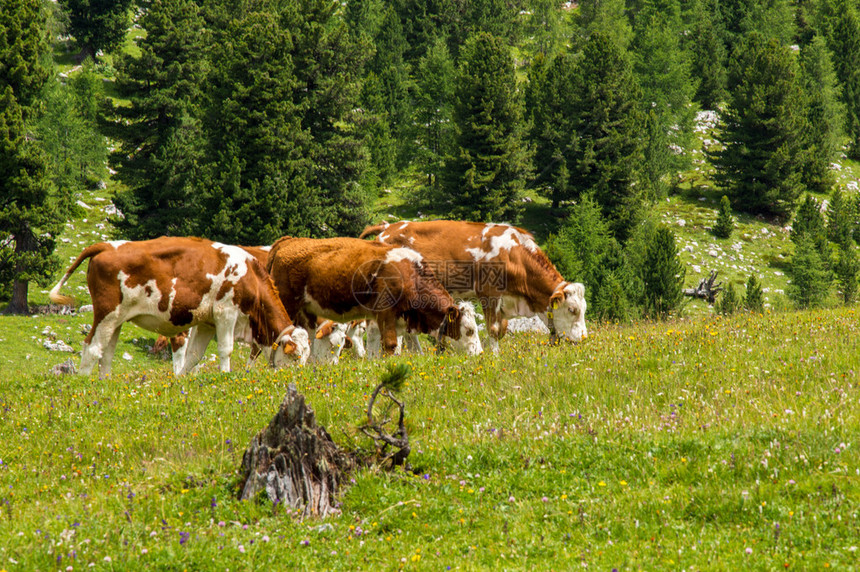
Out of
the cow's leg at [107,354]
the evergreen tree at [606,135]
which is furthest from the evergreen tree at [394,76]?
the cow's leg at [107,354]

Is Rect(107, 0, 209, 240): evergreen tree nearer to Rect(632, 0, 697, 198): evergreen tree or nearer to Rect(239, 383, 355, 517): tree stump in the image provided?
Rect(239, 383, 355, 517): tree stump

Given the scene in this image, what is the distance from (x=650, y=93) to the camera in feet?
282

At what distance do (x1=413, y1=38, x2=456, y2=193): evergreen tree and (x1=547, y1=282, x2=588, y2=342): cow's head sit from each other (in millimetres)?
55311

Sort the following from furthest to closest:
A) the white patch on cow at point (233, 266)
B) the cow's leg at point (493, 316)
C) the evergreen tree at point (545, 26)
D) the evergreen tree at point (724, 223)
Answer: the evergreen tree at point (545, 26) < the evergreen tree at point (724, 223) < the cow's leg at point (493, 316) < the white patch on cow at point (233, 266)

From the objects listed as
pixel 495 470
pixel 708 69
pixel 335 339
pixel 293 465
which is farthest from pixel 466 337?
pixel 708 69

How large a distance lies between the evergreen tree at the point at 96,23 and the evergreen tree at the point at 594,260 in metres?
58.0

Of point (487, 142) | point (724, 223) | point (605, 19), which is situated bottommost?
point (724, 223)

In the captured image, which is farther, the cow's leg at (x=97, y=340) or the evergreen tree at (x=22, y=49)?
the evergreen tree at (x=22, y=49)

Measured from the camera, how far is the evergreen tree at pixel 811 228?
188ft

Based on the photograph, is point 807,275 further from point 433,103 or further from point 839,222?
point 433,103

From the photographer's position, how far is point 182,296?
562 inches

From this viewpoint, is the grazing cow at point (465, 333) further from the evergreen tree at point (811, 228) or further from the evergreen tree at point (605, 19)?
the evergreen tree at point (605, 19)

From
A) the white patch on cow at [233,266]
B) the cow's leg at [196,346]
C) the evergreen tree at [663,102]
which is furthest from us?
the evergreen tree at [663,102]

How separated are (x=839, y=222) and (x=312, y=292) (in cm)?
6496
